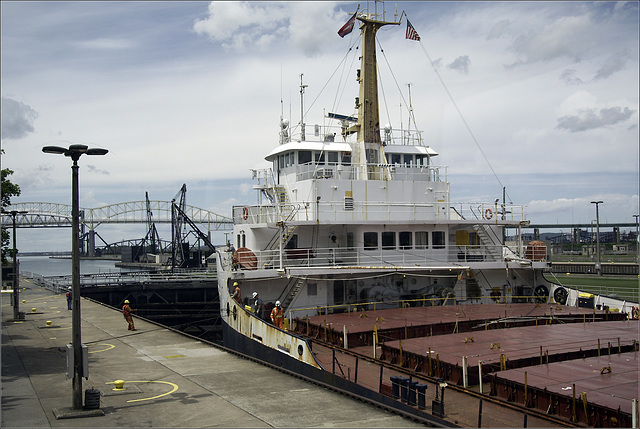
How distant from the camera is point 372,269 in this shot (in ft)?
73.3

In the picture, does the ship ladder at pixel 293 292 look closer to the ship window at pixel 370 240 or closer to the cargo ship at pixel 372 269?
the cargo ship at pixel 372 269

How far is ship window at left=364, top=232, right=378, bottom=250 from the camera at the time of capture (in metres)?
24.6

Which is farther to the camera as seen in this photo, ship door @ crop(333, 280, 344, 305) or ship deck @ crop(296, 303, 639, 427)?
ship door @ crop(333, 280, 344, 305)

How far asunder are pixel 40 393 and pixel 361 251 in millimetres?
13553

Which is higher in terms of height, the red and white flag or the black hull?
the red and white flag

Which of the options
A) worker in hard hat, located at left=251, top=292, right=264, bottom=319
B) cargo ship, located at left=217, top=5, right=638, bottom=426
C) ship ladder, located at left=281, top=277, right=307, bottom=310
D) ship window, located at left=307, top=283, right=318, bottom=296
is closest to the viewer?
cargo ship, located at left=217, top=5, right=638, bottom=426

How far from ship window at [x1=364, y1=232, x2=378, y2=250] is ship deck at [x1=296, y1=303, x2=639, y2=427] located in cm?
343

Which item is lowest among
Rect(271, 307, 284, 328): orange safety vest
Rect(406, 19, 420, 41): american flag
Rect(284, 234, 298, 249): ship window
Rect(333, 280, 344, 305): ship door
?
Rect(271, 307, 284, 328): orange safety vest

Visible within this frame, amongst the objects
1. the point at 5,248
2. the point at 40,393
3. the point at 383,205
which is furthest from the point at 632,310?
the point at 5,248

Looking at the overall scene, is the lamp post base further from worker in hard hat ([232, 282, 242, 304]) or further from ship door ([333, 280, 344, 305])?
ship door ([333, 280, 344, 305])

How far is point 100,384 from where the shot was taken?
49.8 feet

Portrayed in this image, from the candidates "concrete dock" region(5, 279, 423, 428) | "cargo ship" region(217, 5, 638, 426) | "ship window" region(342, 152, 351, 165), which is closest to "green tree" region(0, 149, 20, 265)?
"concrete dock" region(5, 279, 423, 428)

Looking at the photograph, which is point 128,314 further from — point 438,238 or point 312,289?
point 438,238

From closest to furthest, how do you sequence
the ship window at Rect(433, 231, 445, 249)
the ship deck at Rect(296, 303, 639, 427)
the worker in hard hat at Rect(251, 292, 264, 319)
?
the ship deck at Rect(296, 303, 639, 427)
the worker in hard hat at Rect(251, 292, 264, 319)
the ship window at Rect(433, 231, 445, 249)
